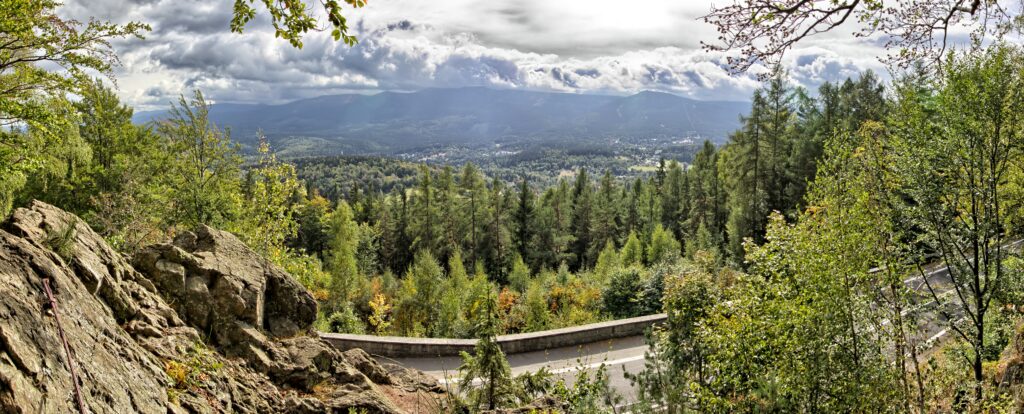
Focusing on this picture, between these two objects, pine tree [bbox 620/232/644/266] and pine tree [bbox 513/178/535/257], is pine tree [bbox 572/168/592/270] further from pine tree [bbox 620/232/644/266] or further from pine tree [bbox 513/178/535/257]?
pine tree [bbox 620/232/644/266]

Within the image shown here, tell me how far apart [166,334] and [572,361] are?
360 inches

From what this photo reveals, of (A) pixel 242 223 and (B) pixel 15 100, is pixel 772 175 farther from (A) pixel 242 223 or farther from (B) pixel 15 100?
(B) pixel 15 100

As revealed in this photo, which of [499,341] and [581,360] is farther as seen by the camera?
[499,341]

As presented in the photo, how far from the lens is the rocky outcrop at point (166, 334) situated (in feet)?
14.1

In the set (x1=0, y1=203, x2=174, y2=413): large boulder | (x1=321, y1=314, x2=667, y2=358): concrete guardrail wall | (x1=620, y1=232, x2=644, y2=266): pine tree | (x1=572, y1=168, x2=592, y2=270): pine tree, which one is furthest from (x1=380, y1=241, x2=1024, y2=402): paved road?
(x1=572, y1=168, x2=592, y2=270): pine tree

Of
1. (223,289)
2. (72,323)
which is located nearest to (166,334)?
(223,289)

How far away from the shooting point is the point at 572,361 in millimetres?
13227

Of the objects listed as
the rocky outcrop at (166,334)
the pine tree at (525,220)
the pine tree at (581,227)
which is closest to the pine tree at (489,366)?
the rocky outcrop at (166,334)

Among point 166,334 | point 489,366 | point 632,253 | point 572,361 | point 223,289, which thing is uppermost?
point 223,289

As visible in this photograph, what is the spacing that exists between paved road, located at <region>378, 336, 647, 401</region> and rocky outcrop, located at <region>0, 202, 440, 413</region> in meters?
3.15

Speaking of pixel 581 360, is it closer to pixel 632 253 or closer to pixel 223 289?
pixel 223 289

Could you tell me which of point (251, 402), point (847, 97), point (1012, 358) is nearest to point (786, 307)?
point (1012, 358)

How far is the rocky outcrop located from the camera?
4.30 meters

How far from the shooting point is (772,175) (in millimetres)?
34531
